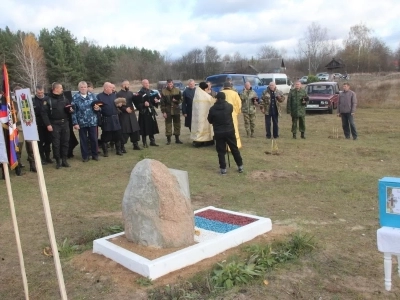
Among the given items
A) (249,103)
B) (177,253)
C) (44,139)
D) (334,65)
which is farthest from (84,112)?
(334,65)

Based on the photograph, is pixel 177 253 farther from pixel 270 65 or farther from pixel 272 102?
pixel 270 65

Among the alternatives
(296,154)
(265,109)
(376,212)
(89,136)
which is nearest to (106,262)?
(376,212)

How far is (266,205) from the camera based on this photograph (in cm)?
661

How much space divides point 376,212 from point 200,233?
2758mm

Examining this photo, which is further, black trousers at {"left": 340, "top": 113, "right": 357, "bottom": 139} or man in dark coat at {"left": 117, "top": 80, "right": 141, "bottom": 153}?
A: black trousers at {"left": 340, "top": 113, "right": 357, "bottom": 139}

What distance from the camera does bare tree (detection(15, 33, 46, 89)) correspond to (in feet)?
145

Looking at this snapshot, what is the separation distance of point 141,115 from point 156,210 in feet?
24.7

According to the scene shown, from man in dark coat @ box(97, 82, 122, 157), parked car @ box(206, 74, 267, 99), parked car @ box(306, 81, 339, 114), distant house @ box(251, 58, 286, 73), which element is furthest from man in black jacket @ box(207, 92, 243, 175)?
distant house @ box(251, 58, 286, 73)

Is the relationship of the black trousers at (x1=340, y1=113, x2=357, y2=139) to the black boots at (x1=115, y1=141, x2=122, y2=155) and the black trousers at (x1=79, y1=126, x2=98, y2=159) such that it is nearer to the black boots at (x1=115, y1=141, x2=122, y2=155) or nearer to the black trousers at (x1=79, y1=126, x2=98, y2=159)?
the black boots at (x1=115, y1=141, x2=122, y2=155)

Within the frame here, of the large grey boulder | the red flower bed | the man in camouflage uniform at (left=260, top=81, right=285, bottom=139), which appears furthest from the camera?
the man in camouflage uniform at (left=260, top=81, right=285, bottom=139)

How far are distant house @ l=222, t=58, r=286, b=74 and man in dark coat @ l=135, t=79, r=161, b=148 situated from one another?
164 feet

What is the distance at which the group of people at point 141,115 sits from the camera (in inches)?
340

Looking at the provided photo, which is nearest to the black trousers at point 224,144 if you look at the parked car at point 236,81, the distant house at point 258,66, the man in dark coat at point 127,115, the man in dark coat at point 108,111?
the man in dark coat at point 108,111

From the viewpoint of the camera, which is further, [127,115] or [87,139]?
[127,115]
